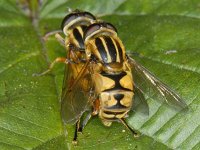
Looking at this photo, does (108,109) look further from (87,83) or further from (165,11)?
(165,11)

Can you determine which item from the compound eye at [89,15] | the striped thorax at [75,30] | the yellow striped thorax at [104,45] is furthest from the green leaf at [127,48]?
the yellow striped thorax at [104,45]

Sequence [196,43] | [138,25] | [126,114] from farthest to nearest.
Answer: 1. [138,25]
2. [196,43]
3. [126,114]

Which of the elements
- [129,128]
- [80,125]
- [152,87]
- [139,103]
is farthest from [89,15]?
[129,128]

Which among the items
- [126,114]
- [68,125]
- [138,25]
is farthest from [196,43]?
[68,125]

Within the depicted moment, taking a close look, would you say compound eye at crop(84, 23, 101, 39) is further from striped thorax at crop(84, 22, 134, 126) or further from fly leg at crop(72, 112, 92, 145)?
fly leg at crop(72, 112, 92, 145)

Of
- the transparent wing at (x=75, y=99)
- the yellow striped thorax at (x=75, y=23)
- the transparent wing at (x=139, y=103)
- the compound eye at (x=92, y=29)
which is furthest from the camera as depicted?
the yellow striped thorax at (x=75, y=23)

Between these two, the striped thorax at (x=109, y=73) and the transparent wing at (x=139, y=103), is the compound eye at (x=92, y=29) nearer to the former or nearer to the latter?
the striped thorax at (x=109, y=73)

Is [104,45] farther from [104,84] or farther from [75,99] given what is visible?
[75,99]
